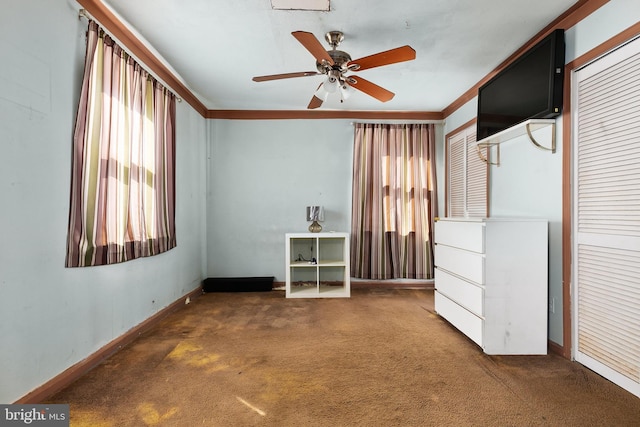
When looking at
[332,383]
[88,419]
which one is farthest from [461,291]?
[88,419]

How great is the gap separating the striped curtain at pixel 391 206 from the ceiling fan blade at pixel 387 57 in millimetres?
2246

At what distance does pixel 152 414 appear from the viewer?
1.64 m

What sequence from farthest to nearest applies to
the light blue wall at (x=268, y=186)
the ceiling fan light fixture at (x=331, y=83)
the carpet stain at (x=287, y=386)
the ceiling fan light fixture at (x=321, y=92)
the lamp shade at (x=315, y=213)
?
the light blue wall at (x=268, y=186) < the lamp shade at (x=315, y=213) < the ceiling fan light fixture at (x=321, y=92) < the ceiling fan light fixture at (x=331, y=83) < the carpet stain at (x=287, y=386)

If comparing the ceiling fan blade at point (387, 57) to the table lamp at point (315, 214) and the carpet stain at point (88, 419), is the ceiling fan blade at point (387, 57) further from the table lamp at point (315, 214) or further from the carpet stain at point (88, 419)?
the carpet stain at point (88, 419)

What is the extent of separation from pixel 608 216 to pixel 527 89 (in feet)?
3.80

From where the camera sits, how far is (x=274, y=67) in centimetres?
316

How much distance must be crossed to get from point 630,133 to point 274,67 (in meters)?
2.82

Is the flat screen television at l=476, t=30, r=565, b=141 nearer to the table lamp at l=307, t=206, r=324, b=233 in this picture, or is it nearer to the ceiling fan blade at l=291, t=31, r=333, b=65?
the ceiling fan blade at l=291, t=31, r=333, b=65

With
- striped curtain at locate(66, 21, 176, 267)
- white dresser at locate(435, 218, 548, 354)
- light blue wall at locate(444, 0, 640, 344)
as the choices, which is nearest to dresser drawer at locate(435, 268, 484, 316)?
white dresser at locate(435, 218, 548, 354)

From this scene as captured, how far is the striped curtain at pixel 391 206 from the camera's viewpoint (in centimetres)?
446

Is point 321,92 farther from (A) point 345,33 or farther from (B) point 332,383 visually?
(B) point 332,383

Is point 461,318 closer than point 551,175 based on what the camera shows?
No

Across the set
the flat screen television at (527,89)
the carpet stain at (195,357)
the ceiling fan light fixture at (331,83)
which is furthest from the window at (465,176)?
the carpet stain at (195,357)

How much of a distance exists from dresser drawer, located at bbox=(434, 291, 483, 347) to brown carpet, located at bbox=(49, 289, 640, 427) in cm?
10
